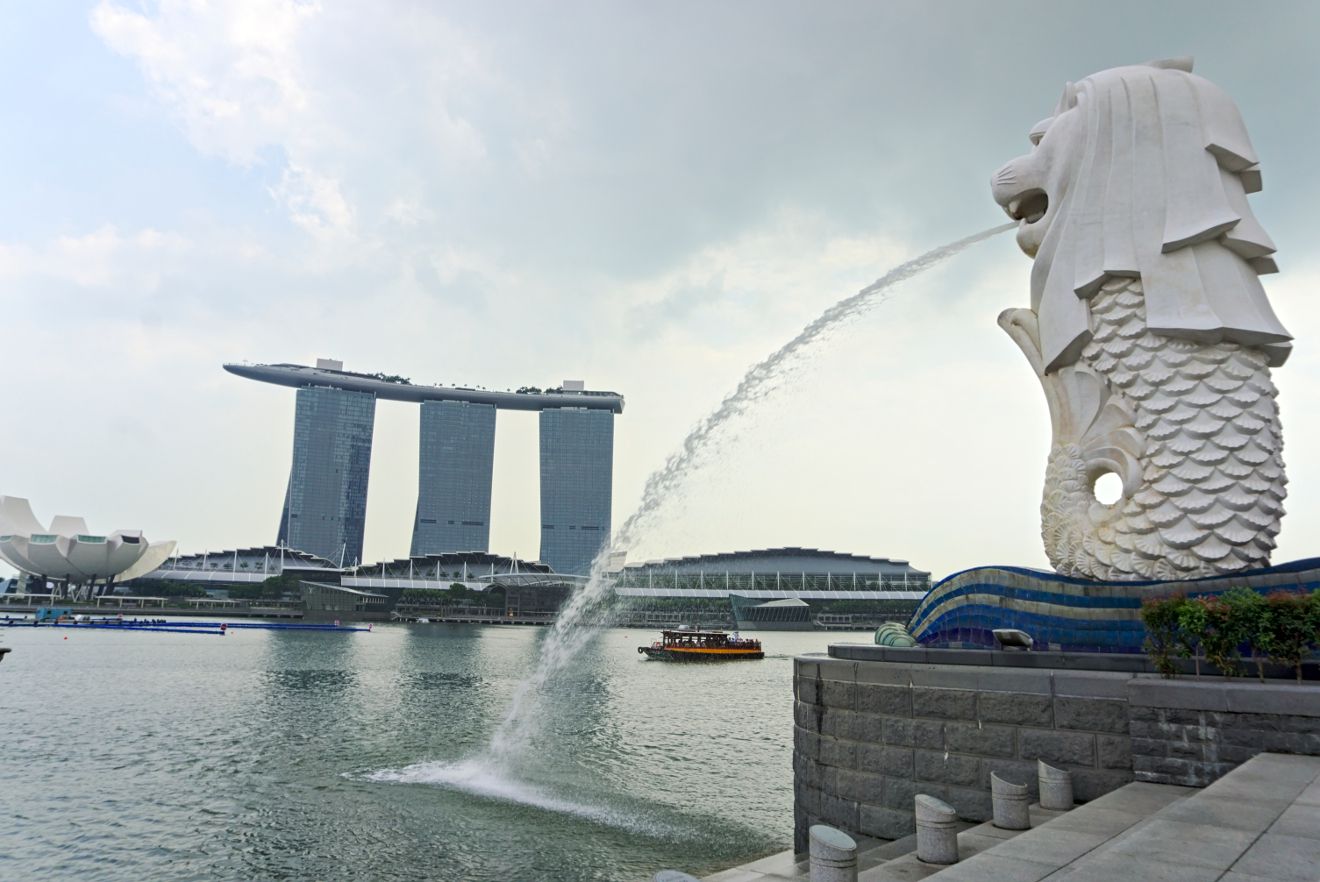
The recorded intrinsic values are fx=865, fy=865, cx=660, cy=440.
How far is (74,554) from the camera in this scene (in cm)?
10881

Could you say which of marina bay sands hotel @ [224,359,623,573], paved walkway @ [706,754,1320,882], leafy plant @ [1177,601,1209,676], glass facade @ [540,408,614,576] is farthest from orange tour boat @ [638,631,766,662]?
glass facade @ [540,408,614,576]

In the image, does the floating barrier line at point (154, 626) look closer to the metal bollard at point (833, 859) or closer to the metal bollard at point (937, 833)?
the metal bollard at point (937, 833)

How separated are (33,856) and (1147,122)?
21.8 metres

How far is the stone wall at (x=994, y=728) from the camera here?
7996 millimetres

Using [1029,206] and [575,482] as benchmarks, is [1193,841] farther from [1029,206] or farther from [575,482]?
[575,482]

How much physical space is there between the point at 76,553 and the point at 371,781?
113518 millimetres

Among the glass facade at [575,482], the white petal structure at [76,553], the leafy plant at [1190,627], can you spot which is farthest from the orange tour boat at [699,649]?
the glass facade at [575,482]

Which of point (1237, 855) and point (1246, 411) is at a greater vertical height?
point (1246, 411)

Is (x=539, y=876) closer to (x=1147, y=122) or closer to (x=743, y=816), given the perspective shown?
(x=743, y=816)

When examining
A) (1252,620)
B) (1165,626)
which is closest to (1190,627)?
(1165,626)

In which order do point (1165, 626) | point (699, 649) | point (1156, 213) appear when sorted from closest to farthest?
1. point (1165, 626)
2. point (1156, 213)
3. point (699, 649)

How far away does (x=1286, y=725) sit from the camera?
7812mm

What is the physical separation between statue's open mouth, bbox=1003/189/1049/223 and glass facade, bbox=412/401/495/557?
169615 mm

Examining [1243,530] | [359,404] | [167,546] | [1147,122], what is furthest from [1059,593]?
[359,404]
